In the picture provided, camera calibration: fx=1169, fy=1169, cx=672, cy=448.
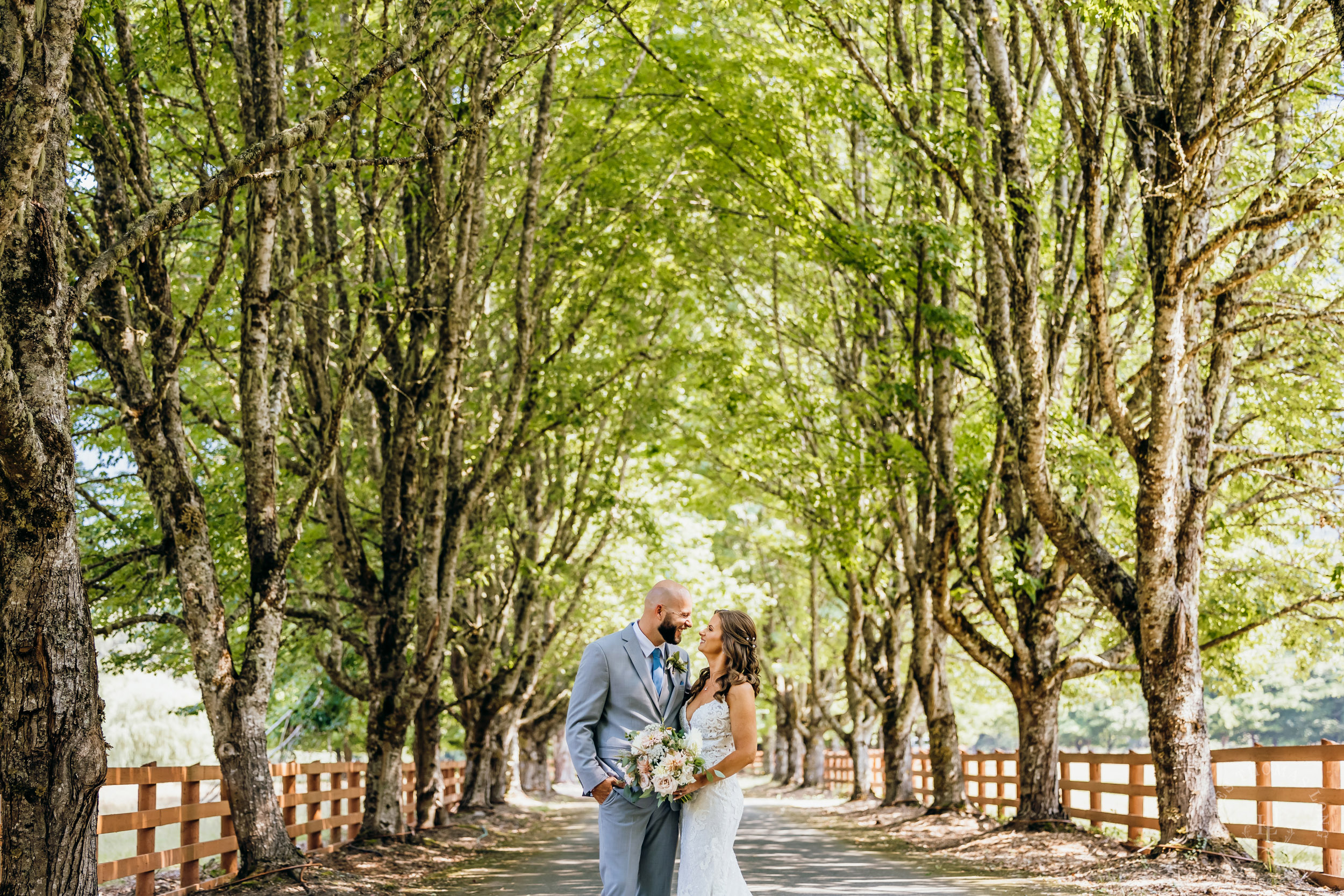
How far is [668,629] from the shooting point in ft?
17.5

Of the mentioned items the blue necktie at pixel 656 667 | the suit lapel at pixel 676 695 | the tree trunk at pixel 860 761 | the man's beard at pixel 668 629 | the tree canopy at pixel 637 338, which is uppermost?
the tree canopy at pixel 637 338

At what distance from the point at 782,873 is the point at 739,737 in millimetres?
7208

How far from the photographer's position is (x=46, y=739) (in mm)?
5879

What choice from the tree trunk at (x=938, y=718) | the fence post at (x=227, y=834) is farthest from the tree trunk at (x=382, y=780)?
the tree trunk at (x=938, y=718)

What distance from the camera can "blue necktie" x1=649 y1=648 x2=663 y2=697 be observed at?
549 cm

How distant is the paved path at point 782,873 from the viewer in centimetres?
1016

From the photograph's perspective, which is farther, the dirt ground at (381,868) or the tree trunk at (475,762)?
the tree trunk at (475,762)

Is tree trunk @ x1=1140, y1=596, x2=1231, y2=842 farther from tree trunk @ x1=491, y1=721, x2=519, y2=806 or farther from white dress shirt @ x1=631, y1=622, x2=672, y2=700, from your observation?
tree trunk @ x1=491, y1=721, x2=519, y2=806

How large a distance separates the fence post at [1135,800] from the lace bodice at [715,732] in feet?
29.4

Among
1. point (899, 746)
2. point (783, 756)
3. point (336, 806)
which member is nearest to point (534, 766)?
point (783, 756)

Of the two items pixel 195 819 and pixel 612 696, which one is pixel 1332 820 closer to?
pixel 612 696

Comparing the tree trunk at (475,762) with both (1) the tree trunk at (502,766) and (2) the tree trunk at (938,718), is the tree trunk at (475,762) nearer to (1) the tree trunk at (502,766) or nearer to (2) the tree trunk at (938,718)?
(1) the tree trunk at (502,766)

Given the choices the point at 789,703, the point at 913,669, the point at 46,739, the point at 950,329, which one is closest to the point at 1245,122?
the point at 950,329

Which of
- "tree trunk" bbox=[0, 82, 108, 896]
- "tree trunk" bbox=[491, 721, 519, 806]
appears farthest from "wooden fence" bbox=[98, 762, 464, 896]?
"tree trunk" bbox=[491, 721, 519, 806]
